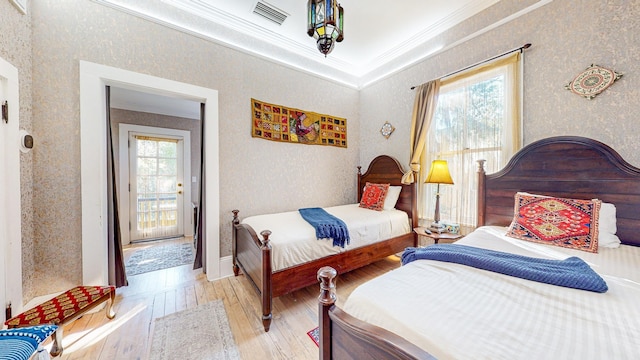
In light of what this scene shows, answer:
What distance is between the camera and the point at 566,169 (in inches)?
70.9

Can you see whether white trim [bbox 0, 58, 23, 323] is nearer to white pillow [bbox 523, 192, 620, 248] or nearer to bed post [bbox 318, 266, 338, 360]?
bed post [bbox 318, 266, 338, 360]

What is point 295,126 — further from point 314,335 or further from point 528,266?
point 528,266

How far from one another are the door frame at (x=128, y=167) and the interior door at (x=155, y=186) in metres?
0.06

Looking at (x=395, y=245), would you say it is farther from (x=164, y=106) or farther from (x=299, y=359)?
(x=164, y=106)

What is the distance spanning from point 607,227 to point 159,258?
4740 mm

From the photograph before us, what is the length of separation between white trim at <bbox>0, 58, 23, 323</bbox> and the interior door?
255 cm

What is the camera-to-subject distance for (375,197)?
308 cm

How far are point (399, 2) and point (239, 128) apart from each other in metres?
2.29

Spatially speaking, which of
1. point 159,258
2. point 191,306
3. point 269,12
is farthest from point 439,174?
point 159,258

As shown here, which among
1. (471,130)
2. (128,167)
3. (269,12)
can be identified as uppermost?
(269,12)

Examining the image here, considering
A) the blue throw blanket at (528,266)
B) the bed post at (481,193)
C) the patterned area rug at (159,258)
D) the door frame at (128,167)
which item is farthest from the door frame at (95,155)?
the bed post at (481,193)

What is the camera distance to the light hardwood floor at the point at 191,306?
1521 mm

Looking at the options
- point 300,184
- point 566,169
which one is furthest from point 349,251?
point 566,169

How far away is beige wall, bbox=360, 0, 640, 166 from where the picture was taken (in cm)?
163
